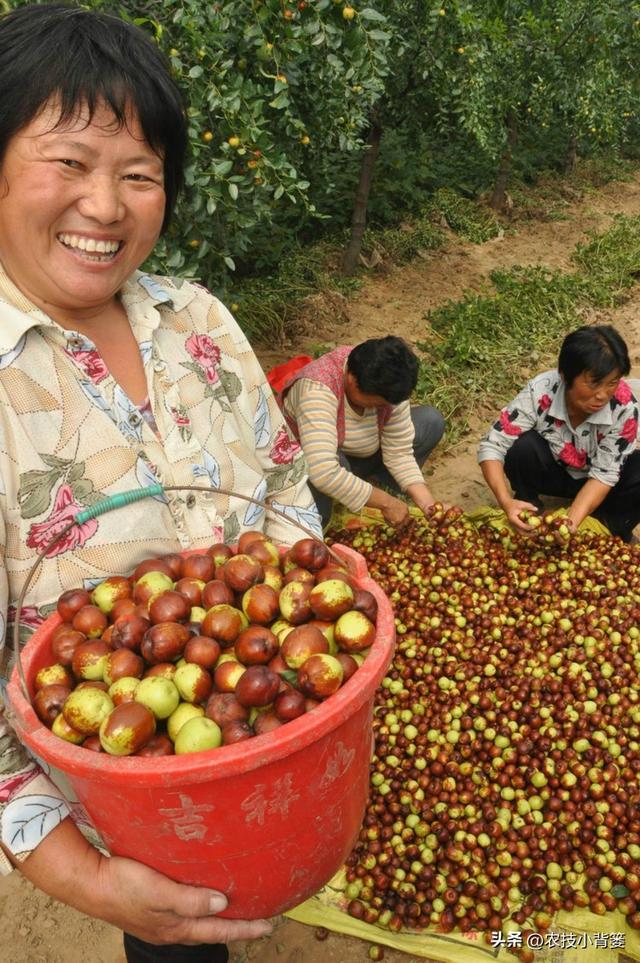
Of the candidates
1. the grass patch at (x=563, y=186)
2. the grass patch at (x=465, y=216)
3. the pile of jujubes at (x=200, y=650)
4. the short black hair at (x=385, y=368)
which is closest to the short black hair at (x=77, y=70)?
the pile of jujubes at (x=200, y=650)

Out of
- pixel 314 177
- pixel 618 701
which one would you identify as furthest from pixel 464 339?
pixel 618 701

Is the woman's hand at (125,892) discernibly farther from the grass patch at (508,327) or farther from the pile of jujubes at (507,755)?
the grass patch at (508,327)

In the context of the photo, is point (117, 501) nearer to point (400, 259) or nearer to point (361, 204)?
point (361, 204)

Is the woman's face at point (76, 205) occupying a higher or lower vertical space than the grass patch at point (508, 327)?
higher

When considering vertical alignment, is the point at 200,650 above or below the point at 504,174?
above

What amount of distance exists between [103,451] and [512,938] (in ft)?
8.11

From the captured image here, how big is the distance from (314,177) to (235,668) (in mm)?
7485

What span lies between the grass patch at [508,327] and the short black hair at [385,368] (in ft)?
7.15

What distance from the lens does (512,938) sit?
258cm

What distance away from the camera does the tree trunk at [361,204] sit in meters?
8.01

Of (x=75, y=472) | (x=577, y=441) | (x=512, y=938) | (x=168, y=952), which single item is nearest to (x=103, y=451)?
(x=75, y=472)

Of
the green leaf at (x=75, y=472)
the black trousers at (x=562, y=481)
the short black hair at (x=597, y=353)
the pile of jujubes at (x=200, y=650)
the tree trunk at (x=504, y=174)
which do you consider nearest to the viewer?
the pile of jujubes at (x=200, y=650)

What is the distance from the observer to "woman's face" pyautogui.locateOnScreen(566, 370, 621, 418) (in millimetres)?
4047

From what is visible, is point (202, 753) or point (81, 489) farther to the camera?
point (81, 489)
